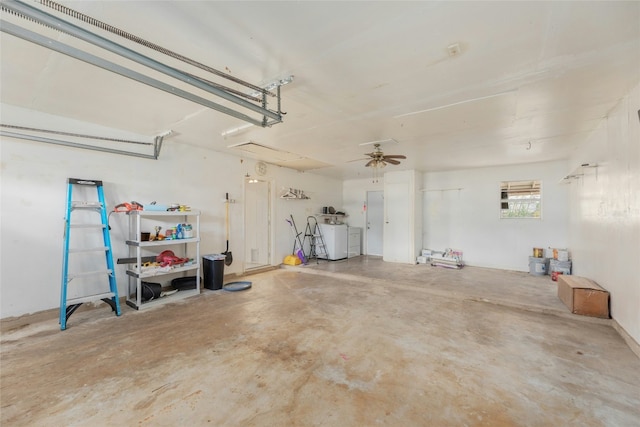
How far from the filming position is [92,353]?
2.42 meters

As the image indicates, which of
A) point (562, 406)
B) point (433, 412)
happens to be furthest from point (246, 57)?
point (562, 406)

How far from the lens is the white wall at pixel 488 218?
18.5 ft

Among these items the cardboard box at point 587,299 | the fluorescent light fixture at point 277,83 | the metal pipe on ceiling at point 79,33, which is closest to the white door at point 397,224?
the cardboard box at point 587,299

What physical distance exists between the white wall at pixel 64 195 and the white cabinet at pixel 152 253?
5.9 inches

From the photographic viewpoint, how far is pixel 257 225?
600cm

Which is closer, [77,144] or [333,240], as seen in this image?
[77,144]

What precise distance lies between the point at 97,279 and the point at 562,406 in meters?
5.03

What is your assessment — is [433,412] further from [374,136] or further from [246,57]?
[374,136]

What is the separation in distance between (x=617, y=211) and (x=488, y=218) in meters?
3.55

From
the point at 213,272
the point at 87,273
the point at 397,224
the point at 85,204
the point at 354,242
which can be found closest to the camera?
the point at 87,273

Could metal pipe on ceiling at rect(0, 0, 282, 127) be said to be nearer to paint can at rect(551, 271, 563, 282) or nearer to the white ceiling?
the white ceiling

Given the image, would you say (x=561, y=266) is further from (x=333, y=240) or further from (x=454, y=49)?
(x=454, y=49)

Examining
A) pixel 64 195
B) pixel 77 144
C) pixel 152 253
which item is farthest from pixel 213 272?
pixel 77 144

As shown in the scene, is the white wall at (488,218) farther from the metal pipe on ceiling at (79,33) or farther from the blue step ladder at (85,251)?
the blue step ladder at (85,251)
